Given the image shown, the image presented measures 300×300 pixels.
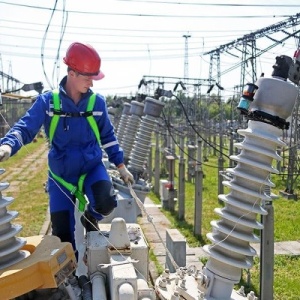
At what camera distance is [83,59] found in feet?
9.14

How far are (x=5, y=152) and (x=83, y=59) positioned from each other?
2.78 feet

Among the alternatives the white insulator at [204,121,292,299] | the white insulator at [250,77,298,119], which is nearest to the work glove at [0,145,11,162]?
the white insulator at [204,121,292,299]

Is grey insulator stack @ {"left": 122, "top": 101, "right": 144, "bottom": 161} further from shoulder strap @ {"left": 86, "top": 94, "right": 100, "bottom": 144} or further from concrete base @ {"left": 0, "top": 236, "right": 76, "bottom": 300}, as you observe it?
concrete base @ {"left": 0, "top": 236, "right": 76, "bottom": 300}

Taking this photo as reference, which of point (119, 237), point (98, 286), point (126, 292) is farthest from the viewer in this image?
point (119, 237)

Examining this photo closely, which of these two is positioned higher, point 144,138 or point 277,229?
point 144,138

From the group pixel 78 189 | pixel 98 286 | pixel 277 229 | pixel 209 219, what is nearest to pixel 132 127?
pixel 209 219

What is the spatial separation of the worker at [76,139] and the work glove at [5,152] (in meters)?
0.38

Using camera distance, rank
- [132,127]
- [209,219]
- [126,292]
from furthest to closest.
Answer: [132,127], [209,219], [126,292]

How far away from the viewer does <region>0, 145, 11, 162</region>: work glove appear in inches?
85.4

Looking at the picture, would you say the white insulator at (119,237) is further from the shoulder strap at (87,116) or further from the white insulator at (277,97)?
the white insulator at (277,97)

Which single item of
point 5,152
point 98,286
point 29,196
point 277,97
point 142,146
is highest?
point 277,97

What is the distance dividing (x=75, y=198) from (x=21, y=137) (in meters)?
0.73

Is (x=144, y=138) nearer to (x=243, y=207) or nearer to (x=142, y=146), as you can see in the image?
(x=142, y=146)

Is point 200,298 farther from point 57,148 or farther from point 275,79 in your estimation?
point 57,148
